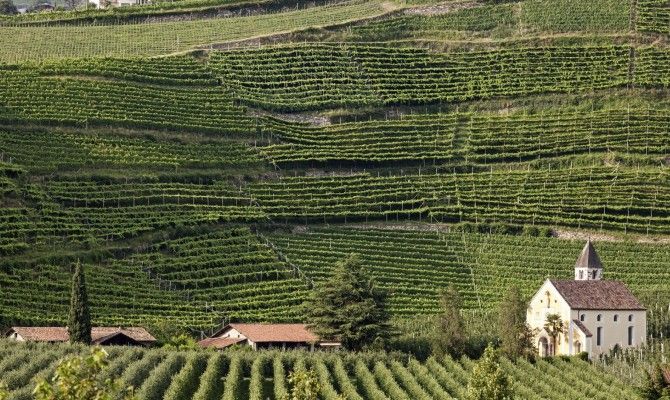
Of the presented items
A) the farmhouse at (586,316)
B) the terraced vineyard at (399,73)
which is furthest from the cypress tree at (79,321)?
the terraced vineyard at (399,73)

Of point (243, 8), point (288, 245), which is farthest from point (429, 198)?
point (243, 8)

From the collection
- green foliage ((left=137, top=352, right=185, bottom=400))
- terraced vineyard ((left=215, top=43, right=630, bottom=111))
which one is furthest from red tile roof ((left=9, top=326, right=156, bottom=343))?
terraced vineyard ((left=215, top=43, right=630, bottom=111))

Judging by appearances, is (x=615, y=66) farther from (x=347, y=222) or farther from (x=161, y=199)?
(x=161, y=199)

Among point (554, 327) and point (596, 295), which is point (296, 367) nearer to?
point (554, 327)

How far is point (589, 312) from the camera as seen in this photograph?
7294cm

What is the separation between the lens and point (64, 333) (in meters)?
64.2

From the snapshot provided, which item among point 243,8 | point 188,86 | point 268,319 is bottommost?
point 268,319

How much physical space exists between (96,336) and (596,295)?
2282cm

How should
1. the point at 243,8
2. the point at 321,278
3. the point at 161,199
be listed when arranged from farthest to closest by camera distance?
the point at 243,8, the point at 161,199, the point at 321,278

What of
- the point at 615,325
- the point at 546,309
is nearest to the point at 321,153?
the point at 546,309

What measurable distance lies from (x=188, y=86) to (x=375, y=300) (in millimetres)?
34191

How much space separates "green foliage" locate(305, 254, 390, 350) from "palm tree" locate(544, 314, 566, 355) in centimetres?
808

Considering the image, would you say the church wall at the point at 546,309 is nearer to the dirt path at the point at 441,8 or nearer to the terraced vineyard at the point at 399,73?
the terraced vineyard at the point at 399,73

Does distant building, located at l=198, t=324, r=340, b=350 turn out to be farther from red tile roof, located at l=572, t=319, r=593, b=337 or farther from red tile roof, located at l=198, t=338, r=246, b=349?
red tile roof, located at l=572, t=319, r=593, b=337
